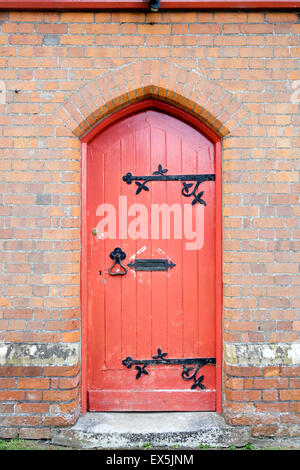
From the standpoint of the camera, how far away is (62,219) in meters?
2.92

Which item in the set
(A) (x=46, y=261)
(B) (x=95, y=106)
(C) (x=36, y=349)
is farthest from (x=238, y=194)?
(C) (x=36, y=349)

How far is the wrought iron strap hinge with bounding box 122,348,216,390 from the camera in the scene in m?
3.12

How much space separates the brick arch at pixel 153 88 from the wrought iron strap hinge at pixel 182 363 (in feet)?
6.54

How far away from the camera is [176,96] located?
9.64 ft

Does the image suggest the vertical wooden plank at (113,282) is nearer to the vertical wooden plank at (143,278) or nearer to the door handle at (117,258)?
the door handle at (117,258)

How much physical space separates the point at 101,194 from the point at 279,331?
6.22 feet

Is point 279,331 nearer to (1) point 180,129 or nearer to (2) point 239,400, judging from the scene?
(2) point 239,400

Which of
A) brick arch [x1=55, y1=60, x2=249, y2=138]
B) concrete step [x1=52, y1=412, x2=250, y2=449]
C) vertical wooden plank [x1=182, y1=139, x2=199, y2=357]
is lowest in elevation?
concrete step [x1=52, y1=412, x2=250, y2=449]

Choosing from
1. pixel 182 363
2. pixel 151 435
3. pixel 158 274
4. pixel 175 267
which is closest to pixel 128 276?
pixel 158 274

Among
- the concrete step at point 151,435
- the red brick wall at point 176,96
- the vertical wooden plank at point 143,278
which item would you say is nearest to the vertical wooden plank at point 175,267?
the vertical wooden plank at point 143,278

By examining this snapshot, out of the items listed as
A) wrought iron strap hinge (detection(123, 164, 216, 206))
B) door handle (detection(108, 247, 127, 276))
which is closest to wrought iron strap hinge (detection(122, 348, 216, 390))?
door handle (detection(108, 247, 127, 276))

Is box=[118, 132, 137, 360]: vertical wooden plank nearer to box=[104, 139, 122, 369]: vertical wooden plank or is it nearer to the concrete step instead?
box=[104, 139, 122, 369]: vertical wooden plank

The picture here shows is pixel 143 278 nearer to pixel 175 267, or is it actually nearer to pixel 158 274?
pixel 158 274

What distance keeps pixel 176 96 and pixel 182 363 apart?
229cm
